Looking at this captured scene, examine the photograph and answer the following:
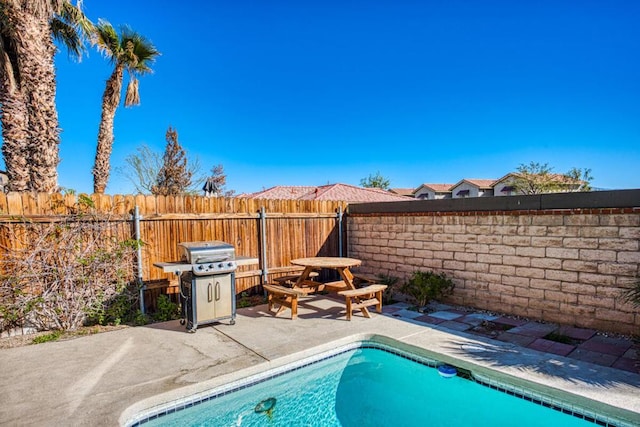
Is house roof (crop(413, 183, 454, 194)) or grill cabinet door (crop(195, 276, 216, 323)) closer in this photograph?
grill cabinet door (crop(195, 276, 216, 323))

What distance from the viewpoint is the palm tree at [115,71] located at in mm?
10953

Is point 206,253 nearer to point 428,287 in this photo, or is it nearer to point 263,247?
point 263,247

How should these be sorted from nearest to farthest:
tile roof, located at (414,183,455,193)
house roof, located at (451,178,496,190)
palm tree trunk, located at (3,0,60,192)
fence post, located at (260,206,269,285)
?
palm tree trunk, located at (3,0,60,192)
fence post, located at (260,206,269,285)
house roof, located at (451,178,496,190)
tile roof, located at (414,183,455,193)

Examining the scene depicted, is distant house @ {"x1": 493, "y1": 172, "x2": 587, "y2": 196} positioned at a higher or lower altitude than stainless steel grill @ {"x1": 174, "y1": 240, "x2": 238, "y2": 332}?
higher

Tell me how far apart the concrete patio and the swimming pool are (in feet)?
0.40

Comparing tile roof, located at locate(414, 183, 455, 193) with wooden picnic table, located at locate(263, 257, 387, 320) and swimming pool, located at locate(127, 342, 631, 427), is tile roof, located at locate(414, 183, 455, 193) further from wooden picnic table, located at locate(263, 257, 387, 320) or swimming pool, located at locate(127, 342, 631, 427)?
swimming pool, located at locate(127, 342, 631, 427)

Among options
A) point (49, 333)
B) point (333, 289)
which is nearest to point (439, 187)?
point (333, 289)

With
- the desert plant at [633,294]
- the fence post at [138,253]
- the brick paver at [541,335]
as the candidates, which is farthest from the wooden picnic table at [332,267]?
the desert plant at [633,294]

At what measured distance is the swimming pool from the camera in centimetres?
310

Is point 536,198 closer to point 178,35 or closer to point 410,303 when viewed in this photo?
point 410,303

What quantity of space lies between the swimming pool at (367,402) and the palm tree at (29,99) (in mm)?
6006

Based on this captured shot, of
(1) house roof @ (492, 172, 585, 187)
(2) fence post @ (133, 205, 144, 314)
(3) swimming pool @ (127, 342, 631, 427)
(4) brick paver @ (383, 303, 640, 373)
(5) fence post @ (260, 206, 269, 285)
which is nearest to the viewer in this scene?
(3) swimming pool @ (127, 342, 631, 427)

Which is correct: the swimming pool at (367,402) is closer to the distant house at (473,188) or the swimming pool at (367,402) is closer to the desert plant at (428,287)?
the desert plant at (428,287)

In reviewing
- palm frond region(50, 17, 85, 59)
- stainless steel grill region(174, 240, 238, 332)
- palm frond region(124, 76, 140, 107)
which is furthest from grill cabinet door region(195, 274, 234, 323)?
palm frond region(124, 76, 140, 107)
